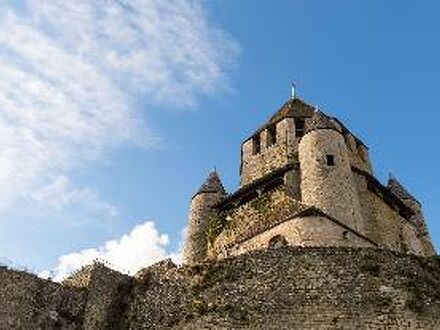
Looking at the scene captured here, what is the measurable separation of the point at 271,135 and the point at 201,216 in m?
5.78

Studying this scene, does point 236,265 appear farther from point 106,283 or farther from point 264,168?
point 264,168

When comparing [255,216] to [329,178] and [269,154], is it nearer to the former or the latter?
[329,178]

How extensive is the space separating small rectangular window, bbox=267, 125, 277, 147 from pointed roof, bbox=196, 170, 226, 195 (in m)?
3.16

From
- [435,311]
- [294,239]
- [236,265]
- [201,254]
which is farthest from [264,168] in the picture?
[435,311]

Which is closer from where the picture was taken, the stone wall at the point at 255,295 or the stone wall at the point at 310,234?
the stone wall at the point at 255,295

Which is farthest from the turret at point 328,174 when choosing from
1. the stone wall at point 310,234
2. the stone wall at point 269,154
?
the stone wall at point 269,154

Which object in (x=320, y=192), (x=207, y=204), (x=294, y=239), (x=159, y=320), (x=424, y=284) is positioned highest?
(x=207, y=204)

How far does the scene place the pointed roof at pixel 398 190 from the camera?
114 feet

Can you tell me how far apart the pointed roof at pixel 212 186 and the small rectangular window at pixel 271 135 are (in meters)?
3.16

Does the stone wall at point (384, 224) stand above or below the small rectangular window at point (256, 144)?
below

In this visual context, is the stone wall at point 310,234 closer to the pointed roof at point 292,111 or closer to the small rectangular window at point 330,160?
the small rectangular window at point 330,160

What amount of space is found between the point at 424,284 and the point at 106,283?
9.70 metres

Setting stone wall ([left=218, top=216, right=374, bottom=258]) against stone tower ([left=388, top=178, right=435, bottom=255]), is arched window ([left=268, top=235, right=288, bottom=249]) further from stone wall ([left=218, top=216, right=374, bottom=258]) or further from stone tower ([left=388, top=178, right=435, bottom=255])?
stone tower ([left=388, top=178, right=435, bottom=255])

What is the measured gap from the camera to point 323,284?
19172mm
